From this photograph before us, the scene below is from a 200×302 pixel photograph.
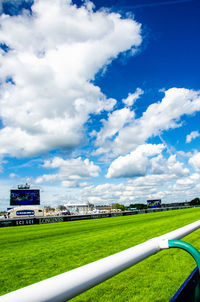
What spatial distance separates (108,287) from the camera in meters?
3.79

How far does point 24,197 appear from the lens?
4356 centimetres

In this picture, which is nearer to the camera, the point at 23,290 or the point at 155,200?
the point at 23,290

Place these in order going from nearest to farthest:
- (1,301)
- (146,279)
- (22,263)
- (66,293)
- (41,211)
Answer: (1,301) → (66,293) → (146,279) → (22,263) → (41,211)

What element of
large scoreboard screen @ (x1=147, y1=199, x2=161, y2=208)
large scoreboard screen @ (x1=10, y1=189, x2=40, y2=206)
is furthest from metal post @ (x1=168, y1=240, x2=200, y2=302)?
large scoreboard screen @ (x1=147, y1=199, x2=161, y2=208)

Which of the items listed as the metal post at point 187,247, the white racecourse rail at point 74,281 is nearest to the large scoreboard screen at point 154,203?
the metal post at point 187,247

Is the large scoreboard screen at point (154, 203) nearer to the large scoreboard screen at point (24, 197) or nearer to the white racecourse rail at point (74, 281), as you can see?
the large scoreboard screen at point (24, 197)

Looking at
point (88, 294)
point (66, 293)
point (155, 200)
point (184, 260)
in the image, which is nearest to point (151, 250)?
point (66, 293)

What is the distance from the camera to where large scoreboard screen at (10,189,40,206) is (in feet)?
140

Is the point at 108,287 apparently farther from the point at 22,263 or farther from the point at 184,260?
the point at 22,263

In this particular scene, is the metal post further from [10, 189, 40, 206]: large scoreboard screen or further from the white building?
the white building

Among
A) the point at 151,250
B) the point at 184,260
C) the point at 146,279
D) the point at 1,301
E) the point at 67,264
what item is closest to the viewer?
the point at 1,301

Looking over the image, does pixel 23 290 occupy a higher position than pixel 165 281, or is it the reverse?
pixel 23 290

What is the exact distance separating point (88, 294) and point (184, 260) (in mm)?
2825

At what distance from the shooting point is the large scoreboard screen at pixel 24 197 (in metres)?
42.7
